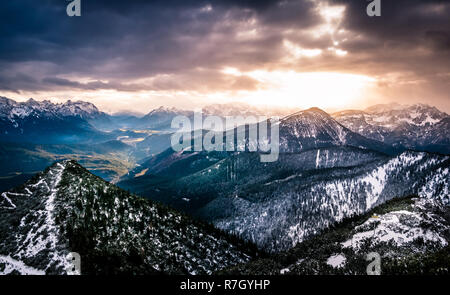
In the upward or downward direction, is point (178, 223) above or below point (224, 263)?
above

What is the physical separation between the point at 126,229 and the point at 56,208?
110 ft

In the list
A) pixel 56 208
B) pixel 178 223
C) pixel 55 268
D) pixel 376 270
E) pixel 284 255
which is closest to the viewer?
pixel 55 268

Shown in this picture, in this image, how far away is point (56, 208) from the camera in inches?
4894
